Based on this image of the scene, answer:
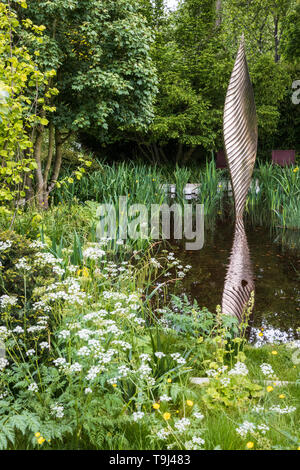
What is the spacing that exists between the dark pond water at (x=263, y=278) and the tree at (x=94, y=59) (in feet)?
7.43

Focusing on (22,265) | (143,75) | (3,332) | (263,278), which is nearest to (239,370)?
(3,332)

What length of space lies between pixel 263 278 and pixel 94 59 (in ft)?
12.1

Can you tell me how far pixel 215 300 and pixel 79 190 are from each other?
3.99 metres

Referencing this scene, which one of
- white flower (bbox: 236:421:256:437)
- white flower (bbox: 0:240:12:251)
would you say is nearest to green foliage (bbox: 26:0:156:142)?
white flower (bbox: 0:240:12:251)

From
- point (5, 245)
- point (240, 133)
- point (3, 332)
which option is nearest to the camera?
point (3, 332)

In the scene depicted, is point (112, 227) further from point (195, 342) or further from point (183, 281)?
point (195, 342)

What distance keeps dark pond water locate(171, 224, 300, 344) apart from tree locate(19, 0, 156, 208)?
227 cm

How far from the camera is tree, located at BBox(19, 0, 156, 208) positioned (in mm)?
5543

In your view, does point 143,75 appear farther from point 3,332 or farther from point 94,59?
point 3,332

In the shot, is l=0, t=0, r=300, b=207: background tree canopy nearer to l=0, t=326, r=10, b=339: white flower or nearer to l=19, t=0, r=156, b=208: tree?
l=19, t=0, r=156, b=208: tree

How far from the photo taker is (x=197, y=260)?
4.70m

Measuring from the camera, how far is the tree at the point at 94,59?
554 cm

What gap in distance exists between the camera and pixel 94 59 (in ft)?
18.5

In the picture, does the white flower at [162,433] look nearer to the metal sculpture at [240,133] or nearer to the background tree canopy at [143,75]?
the background tree canopy at [143,75]
